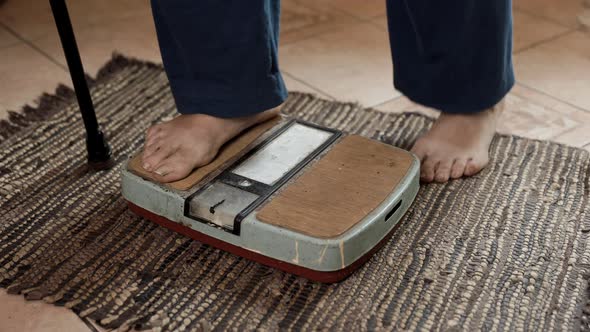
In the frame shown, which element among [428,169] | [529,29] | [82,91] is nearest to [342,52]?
[529,29]

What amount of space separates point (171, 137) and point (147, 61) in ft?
1.63

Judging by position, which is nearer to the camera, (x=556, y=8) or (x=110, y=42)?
(x=110, y=42)

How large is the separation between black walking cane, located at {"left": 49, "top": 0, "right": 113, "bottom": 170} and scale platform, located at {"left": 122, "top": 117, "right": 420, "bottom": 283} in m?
0.12

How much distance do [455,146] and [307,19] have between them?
0.69 meters

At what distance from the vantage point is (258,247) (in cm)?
77

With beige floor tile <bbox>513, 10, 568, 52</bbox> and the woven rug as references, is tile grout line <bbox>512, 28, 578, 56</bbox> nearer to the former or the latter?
beige floor tile <bbox>513, 10, 568, 52</bbox>

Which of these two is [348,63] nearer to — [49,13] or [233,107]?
[233,107]

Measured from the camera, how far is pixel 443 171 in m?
0.95

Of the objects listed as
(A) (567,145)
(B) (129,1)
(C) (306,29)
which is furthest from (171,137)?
(B) (129,1)

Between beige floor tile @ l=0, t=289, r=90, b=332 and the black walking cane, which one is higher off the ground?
the black walking cane

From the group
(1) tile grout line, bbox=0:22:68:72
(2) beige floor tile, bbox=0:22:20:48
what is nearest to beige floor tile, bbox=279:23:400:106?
(1) tile grout line, bbox=0:22:68:72

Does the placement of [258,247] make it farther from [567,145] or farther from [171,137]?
[567,145]

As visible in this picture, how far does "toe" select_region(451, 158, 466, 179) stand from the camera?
3.11 ft

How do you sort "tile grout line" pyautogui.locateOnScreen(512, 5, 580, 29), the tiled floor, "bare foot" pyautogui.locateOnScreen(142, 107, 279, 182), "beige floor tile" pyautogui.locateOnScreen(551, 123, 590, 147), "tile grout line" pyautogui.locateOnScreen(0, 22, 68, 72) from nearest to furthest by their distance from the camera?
"bare foot" pyautogui.locateOnScreen(142, 107, 279, 182) < "beige floor tile" pyautogui.locateOnScreen(551, 123, 590, 147) < the tiled floor < "tile grout line" pyautogui.locateOnScreen(0, 22, 68, 72) < "tile grout line" pyautogui.locateOnScreen(512, 5, 580, 29)
